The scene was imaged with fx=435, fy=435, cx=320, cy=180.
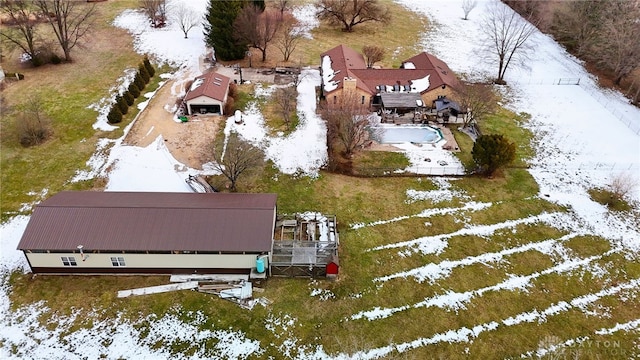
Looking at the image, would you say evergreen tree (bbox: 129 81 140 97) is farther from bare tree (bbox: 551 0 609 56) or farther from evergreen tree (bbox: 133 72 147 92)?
bare tree (bbox: 551 0 609 56)

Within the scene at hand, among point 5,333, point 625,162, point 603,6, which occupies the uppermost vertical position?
point 603,6

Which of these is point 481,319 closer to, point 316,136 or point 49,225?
point 316,136

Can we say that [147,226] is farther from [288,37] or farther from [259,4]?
[259,4]

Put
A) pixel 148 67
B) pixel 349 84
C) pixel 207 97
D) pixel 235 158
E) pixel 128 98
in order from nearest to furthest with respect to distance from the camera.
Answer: pixel 235 158 → pixel 207 97 → pixel 349 84 → pixel 128 98 → pixel 148 67

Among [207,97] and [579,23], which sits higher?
[579,23]

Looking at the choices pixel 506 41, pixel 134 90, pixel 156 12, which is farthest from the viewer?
pixel 156 12

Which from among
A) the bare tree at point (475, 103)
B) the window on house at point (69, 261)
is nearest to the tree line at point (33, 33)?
the window on house at point (69, 261)

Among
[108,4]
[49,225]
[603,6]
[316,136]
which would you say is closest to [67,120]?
[49,225]

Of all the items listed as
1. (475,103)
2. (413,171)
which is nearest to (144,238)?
(413,171)
